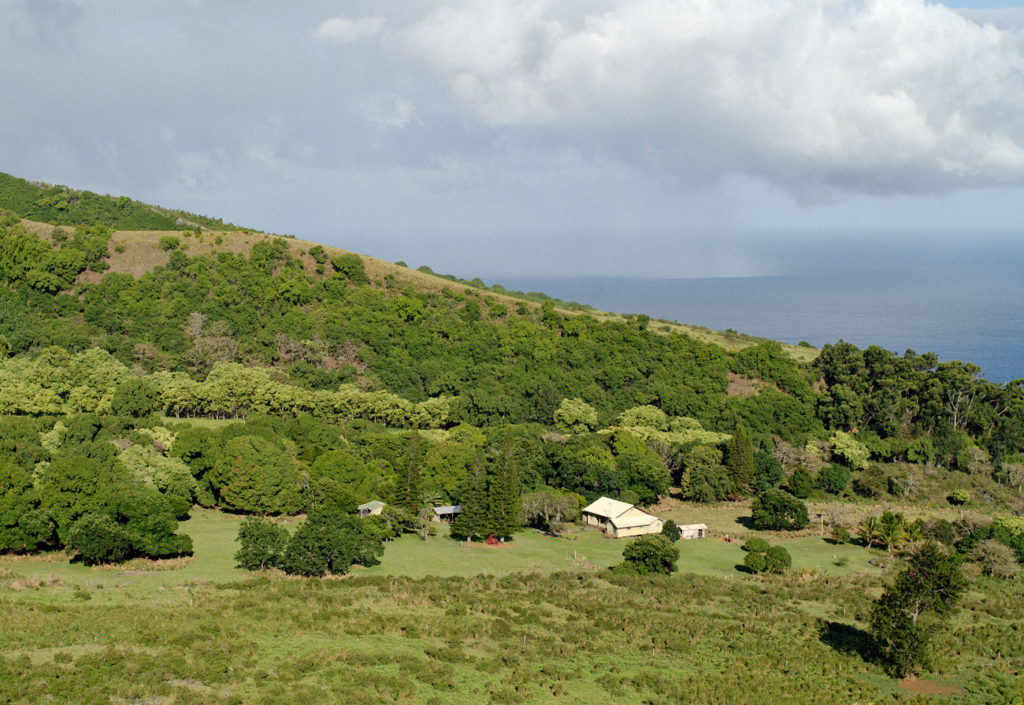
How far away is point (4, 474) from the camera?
41.1 meters

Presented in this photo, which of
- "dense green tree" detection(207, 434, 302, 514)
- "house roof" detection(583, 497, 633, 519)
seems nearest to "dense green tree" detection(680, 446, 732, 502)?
"house roof" detection(583, 497, 633, 519)

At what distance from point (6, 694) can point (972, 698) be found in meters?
30.7

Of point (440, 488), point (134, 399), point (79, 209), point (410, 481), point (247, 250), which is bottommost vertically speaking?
point (440, 488)

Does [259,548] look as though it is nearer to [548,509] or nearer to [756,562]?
[548,509]

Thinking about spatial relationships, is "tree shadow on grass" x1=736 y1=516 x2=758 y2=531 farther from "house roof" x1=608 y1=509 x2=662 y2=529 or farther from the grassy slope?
the grassy slope

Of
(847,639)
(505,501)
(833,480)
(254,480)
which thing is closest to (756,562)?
(847,639)

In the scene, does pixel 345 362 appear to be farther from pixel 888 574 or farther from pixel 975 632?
pixel 975 632

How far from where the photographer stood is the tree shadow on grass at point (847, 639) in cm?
3195

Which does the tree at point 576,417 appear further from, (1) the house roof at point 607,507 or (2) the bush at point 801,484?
(2) the bush at point 801,484

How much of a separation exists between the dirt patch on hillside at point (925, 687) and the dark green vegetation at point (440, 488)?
48 cm

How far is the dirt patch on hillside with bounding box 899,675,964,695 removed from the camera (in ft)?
94.7

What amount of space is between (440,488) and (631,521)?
13590mm

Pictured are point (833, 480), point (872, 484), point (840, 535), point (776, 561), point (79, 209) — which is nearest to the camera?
point (776, 561)

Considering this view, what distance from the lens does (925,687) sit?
2933 cm
